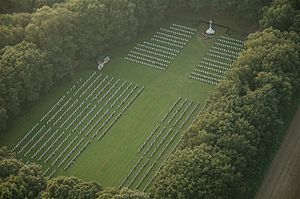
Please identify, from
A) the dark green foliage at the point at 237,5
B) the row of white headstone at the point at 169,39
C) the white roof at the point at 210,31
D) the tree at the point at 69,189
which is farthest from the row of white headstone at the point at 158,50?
the tree at the point at 69,189

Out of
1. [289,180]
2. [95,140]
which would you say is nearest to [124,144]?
[95,140]

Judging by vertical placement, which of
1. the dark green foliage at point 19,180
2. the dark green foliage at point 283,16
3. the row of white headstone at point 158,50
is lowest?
the dark green foliage at point 19,180

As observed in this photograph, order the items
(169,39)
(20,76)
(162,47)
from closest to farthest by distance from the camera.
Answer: (20,76), (162,47), (169,39)

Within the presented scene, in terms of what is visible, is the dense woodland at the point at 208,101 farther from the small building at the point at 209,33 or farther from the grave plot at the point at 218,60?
the grave plot at the point at 218,60

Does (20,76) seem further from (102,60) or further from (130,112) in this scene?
(130,112)

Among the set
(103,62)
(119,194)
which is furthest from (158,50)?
(119,194)


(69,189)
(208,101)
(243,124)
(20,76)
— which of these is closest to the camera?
(69,189)
